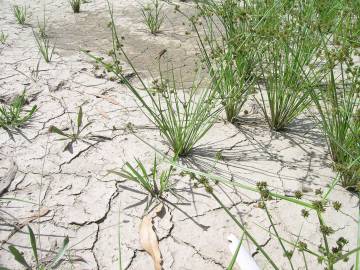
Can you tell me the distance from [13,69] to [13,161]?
1108 mm

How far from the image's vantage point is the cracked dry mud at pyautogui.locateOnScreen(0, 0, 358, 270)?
1.43 m

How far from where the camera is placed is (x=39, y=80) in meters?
2.55

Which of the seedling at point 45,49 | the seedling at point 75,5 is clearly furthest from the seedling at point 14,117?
the seedling at point 75,5

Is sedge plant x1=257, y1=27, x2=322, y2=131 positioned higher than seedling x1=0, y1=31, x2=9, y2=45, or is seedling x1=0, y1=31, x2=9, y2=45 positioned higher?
sedge plant x1=257, y1=27, x2=322, y2=131

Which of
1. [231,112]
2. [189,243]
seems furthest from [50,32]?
[189,243]

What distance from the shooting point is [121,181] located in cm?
173

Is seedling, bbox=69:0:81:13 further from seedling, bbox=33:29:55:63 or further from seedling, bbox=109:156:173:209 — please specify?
seedling, bbox=109:156:173:209

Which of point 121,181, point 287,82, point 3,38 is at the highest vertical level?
point 287,82

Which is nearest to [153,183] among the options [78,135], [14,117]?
[78,135]

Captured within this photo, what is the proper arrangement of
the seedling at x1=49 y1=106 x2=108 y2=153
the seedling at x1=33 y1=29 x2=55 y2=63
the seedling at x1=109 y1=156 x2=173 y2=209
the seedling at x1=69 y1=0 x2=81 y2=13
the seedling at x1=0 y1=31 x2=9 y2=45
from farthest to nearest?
the seedling at x1=69 y1=0 x2=81 y2=13, the seedling at x1=0 y1=31 x2=9 y2=45, the seedling at x1=33 y1=29 x2=55 y2=63, the seedling at x1=49 y1=106 x2=108 y2=153, the seedling at x1=109 y1=156 x2=173 y2=209

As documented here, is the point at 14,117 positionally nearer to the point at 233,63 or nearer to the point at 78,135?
the point at 78,135

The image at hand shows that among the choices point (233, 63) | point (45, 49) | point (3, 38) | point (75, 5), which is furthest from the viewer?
point (75, 5)

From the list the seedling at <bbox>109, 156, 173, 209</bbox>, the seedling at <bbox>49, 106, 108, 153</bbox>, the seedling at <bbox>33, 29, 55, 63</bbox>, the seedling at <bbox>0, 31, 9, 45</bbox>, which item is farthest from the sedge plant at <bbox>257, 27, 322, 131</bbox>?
the seedling at <bbox>0, 31, 9, 45</bbox>

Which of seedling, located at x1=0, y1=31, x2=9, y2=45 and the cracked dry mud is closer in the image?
the cracked dry mud
